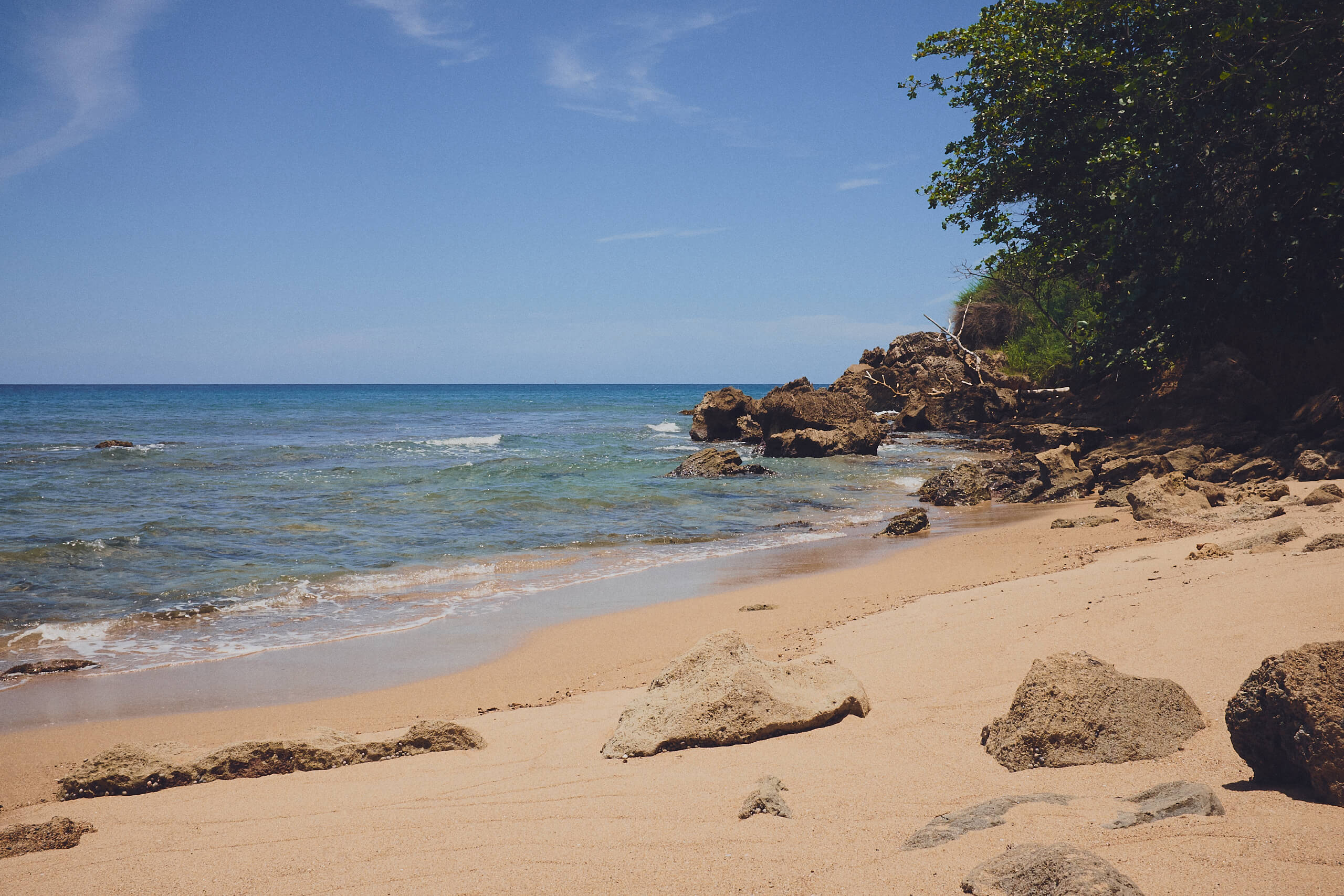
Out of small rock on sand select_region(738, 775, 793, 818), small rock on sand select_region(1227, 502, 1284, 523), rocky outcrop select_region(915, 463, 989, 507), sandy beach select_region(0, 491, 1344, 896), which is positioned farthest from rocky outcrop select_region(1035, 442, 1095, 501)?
small rock on sand select_region(738, 775, 793, 818)

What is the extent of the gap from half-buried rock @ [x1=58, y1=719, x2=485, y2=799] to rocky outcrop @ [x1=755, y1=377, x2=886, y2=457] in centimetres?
1978

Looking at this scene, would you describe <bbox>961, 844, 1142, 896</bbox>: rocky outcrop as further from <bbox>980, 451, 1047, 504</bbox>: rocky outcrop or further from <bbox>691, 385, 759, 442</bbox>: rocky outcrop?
<bbox>691, 385, 759, 442</bbox>: rocky outcrop

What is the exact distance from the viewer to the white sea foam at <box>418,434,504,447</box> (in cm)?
3131

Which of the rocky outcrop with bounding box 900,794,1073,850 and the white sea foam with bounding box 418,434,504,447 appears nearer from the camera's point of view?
the rocky outcrop with bounding box 900,794,1073,850

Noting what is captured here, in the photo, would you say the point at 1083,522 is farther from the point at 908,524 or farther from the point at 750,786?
the point at 750,786

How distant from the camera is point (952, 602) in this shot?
6.66m

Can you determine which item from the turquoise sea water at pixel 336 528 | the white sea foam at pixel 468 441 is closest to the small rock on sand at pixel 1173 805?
the turquoise sea water at pixel 336 528

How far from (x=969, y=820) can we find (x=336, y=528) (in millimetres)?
11600

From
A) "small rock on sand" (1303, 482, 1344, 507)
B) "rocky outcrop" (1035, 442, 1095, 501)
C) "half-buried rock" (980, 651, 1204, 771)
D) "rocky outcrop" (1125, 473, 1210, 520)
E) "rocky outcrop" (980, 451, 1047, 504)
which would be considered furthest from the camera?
"rocky outcrop" (980, 451, 1047, 504)

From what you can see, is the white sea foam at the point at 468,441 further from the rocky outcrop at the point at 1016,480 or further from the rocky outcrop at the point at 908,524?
the rocky outcrop at the point at 908,524

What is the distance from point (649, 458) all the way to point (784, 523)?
36.4 feet

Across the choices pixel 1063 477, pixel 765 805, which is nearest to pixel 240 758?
pixel 765 805

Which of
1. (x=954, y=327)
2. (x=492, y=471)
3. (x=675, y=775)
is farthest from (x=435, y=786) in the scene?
(x=954, y=327)

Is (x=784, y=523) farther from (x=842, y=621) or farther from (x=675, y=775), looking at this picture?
(x=675, y=775)
